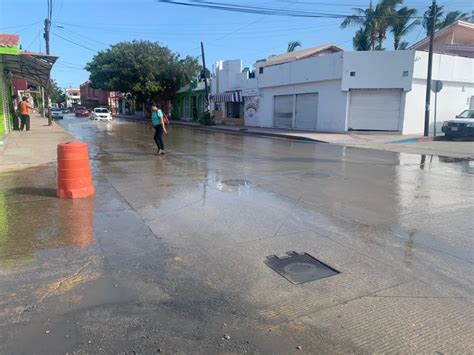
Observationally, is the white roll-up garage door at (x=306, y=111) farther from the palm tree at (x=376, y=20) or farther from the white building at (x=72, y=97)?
the white building at (x=72, y=97)

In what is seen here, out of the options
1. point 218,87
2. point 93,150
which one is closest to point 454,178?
point 93,150

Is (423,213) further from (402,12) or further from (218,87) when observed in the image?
(402,12)

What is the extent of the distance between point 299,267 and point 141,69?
45.4 meters

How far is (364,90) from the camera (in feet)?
83.6

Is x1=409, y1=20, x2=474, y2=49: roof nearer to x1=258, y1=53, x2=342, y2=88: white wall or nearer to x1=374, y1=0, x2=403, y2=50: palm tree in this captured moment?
x1=374, y1=0, x2=403, y2=50: palm tree

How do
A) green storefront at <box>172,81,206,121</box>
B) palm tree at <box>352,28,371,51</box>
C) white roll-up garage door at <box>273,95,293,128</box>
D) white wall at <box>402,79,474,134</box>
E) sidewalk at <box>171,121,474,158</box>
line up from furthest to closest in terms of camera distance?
green storefront at <box>172,81,206,121</box> < palm tree at <box>352,28,371,51</box> < white roll-up garage door at <box>273,95,293,128</box> < white wall at <box>402,79,474,134</box> < sidewalk at <box>171,121,474,158</box>

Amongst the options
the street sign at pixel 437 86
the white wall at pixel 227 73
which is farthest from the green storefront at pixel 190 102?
the street sign at pixel 437 86

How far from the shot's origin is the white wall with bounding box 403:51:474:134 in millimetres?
24750

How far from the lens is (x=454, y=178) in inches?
409

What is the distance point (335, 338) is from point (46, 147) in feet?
51.8

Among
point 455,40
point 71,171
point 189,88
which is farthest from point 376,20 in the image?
point 71,171

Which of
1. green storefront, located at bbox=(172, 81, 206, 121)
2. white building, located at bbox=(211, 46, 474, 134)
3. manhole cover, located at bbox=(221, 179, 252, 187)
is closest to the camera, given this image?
manhole cover, located at bbox=(221, 179, 252, 187)

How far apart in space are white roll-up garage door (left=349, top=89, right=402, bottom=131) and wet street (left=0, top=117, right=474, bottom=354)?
17100 mm

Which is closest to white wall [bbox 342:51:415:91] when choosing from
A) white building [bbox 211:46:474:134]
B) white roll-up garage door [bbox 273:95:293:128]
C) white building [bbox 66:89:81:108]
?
white building [bbox 211:46:474:134]
